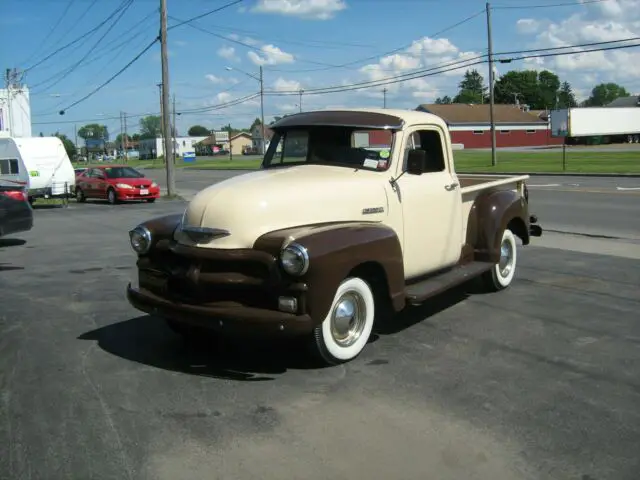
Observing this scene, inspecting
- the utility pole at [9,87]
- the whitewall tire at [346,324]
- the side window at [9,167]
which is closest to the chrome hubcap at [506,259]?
the whitewall tire at [346,324]

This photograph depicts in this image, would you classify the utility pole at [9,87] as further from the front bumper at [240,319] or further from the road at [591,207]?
the front bumper at [240,319]

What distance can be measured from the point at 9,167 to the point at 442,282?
2190 centimetres

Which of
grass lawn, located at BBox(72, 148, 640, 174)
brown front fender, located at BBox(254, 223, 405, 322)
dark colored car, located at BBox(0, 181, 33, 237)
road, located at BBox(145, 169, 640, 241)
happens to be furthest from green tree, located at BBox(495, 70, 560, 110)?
brown front fender, located at BBox(254, 223, 405, 322)

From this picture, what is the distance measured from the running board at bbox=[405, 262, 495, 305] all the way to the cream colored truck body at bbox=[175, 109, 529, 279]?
11cm

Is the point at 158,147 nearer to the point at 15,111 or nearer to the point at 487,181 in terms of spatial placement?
the point at 15,111

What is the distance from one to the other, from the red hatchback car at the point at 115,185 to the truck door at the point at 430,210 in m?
19.9

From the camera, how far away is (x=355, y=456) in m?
3.59

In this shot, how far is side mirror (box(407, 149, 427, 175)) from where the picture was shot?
19.0 ft

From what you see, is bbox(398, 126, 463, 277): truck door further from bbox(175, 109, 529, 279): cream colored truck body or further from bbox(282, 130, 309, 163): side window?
bbox(282, 130, 309, 163): side window

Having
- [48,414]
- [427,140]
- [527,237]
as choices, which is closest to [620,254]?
[527,237]

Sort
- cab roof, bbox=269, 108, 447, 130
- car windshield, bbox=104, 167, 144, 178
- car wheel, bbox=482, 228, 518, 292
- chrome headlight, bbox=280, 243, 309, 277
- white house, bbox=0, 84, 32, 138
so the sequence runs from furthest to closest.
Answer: white house, bbox=0, 84, 32, 138 → car windshield, bbox=104, 167, 144, 178 → car wheel, bbox=482, 228, 518, 292 → cab roof, bbox=269, 108, 447, 130 → chrome headlight, bbox=280, 243, 309, 277

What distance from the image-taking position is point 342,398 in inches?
174

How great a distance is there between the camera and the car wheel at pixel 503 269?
24.6 feet

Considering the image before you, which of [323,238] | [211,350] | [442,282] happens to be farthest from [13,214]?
[323,238]
